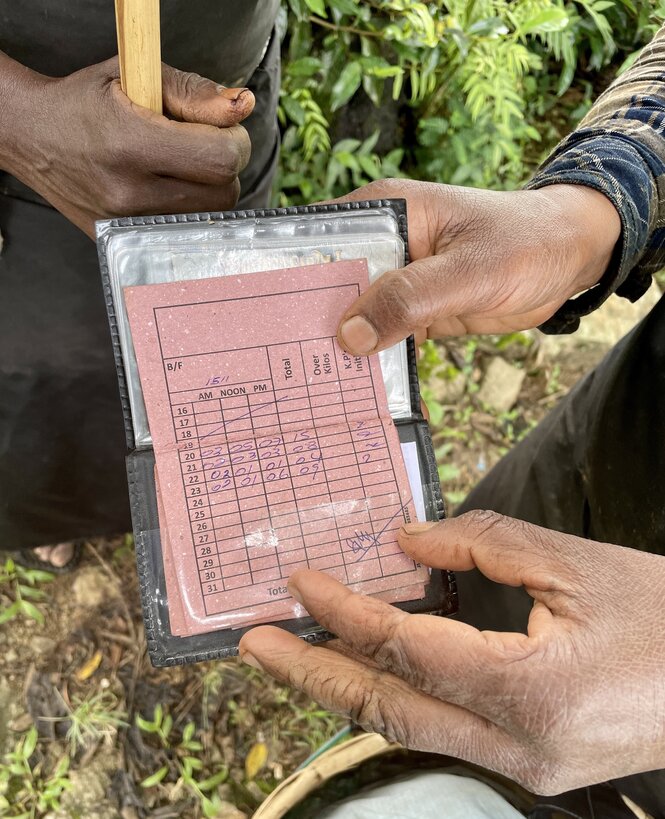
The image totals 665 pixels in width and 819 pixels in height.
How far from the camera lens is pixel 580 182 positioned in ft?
3.07

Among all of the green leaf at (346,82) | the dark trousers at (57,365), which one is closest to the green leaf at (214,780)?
the dark trousers at (57,365)

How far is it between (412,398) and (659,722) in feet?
1.51

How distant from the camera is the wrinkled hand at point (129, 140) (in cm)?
76

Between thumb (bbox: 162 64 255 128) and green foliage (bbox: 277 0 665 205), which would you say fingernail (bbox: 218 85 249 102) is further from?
green foliage (bbox: 277 0 665 205)

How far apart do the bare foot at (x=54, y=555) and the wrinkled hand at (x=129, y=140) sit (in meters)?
0.96

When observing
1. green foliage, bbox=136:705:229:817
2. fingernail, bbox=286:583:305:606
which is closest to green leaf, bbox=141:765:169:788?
green foliage, bbox=136:705:229:817

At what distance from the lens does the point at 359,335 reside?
0.78 metres

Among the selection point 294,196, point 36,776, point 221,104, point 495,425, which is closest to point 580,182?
point 221,104

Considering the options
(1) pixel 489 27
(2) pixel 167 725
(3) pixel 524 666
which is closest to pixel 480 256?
(3) pixel 524 666

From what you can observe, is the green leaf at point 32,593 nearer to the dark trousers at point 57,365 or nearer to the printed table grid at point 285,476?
the dark trousers at point 57,365

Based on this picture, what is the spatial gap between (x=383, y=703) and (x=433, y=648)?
9cm

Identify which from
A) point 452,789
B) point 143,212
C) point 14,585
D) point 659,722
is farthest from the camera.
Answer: point 14,585

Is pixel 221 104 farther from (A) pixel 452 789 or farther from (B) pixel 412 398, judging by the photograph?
(A) pixel 452 789

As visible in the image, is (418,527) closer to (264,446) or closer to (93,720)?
(264,446)
